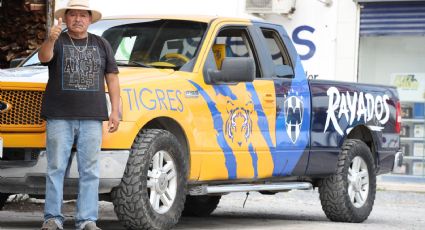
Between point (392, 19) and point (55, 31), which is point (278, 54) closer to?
point (55, 31)

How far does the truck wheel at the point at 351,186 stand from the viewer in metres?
12.2

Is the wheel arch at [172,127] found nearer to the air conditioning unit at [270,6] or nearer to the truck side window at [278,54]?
the truck side window at [278,54]

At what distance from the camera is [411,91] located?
22094 millimetres

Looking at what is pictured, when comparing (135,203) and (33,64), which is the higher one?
(33,64)

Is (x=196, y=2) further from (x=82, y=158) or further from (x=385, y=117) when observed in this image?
(x=82, y=158)

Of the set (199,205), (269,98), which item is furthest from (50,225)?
(199,205)

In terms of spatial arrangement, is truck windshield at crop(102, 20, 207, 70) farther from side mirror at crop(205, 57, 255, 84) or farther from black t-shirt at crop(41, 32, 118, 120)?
black t-shirt at crop(41, 32, 118, 120)

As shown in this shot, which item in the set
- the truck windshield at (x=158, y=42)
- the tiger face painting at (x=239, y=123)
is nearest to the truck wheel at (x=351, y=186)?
the tiger face painting at (x=239, y=123)

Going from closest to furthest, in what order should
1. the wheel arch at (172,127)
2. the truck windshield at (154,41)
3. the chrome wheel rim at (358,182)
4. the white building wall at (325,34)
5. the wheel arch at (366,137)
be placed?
the wheel arch at (172,127) → the truck windshield at (154,41) → the chrome wheel rim at (358,182) → the wheel arch at (366,137) → the white building wall at (325,34)

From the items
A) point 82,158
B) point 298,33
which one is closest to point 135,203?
point 82,158

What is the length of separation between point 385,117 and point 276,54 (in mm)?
1914

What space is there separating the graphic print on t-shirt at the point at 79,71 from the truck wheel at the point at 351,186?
3.90m

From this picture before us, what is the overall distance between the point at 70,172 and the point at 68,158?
0.54ft

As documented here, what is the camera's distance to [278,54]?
38.8ft
